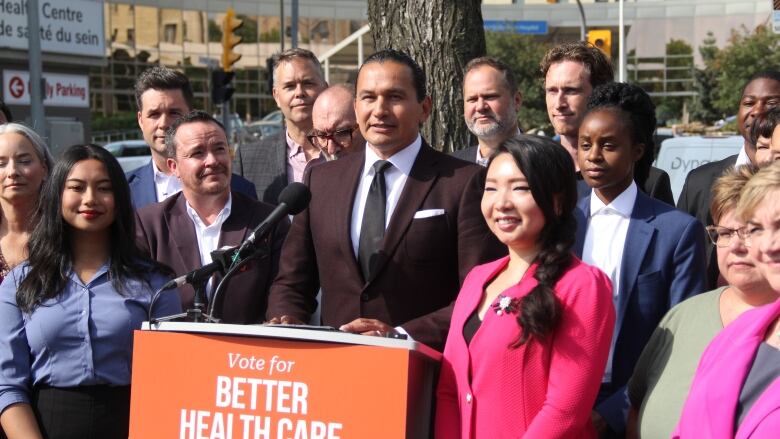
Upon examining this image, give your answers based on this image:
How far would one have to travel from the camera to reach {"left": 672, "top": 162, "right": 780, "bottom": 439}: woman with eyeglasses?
9.74 ft

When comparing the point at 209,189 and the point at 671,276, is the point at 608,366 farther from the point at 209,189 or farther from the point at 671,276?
the point at 209,189

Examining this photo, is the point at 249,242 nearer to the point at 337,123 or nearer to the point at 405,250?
the point at 405,250

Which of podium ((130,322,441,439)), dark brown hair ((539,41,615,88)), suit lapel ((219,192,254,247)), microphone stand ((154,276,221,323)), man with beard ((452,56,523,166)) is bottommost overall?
podium ((130,322,441,439))

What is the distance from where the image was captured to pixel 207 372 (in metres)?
3.56

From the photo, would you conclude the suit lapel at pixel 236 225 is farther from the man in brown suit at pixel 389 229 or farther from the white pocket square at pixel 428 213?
the white pocket square at pixel 428 213

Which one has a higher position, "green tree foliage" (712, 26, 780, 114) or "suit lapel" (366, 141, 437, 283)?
"green tree foliage" (712, 26, 780, 114)

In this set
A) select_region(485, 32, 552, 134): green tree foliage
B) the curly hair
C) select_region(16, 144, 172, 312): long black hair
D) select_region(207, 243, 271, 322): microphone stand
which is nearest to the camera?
select_region(207, 243, 271, 322): microphone stand

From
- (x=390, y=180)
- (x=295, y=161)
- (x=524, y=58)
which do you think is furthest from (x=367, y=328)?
(x=524, y=58)

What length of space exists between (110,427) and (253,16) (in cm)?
5780

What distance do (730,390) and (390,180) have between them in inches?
73.4

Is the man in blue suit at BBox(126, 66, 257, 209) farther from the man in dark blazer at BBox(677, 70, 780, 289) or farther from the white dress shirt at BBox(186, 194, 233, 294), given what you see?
the man in dark blazer at BBox(677, 70, 780, 289)

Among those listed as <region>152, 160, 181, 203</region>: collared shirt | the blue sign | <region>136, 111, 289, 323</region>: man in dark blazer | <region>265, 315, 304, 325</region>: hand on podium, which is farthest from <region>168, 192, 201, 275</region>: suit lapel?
the blue sign

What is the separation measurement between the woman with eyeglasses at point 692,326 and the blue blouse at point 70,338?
2.00 metres

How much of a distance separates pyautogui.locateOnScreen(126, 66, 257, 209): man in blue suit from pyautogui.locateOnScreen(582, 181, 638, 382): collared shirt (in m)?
2.34
